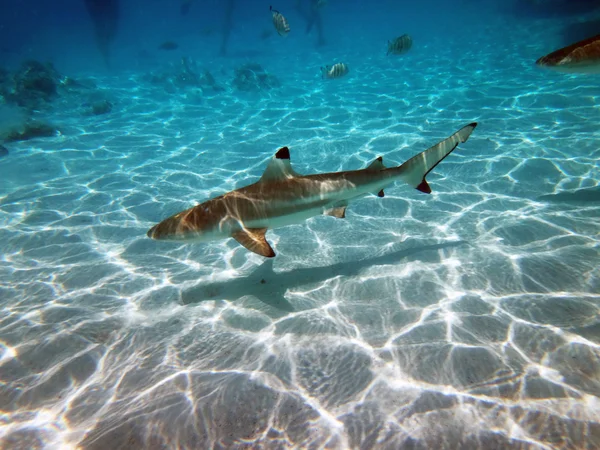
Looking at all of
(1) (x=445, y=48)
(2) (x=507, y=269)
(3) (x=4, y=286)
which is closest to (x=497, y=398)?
(2) (x=507, y=269)

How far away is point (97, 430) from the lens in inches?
120

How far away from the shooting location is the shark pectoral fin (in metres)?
4.10

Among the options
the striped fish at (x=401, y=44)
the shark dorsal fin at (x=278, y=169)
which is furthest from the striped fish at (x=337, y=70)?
the shark dorsal fin at (x=278, y=169)


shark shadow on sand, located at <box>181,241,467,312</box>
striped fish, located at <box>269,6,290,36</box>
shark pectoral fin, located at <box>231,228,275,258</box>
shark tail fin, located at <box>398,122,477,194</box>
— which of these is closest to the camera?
shark pectoral fin, located at <box>231,228,275,258</box>

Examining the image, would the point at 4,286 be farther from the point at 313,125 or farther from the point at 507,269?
the point at 313,125

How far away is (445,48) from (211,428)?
144 feet

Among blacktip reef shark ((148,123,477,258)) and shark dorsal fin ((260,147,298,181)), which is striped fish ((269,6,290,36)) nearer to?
shark dorsal fin ((260,147,298,181))

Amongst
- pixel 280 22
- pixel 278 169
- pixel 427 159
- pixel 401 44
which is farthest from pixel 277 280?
pixel 280 22

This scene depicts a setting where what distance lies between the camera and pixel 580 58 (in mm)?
4512

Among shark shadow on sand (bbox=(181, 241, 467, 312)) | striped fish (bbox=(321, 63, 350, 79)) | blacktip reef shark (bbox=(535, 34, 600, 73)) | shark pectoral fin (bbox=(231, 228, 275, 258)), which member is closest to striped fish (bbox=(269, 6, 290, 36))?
striped fish (bbox=(321, 63, 350, 79))

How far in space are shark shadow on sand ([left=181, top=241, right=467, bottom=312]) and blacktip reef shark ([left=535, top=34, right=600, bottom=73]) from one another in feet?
10.4

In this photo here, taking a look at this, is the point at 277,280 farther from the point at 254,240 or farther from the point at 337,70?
the point at 337,70

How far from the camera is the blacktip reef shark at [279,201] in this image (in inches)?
174

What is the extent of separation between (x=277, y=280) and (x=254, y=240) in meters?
1.32
